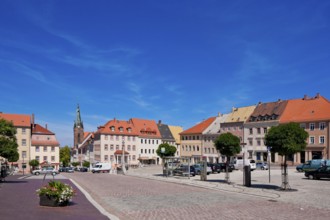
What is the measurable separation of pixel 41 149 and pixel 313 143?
59.9 meters

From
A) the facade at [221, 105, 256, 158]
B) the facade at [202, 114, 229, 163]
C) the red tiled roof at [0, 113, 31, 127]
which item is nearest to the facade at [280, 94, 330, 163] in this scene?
the facade at [221, 105, 256, 158]

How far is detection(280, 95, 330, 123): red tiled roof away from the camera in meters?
64.9

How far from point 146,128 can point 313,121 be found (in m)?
49.5

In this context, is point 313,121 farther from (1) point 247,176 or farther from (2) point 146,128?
(2) point 146,128

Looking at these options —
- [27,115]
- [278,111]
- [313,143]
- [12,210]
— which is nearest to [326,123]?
[313,143]

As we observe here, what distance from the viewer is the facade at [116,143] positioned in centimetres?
9431

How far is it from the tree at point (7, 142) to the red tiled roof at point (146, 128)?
70083 mm

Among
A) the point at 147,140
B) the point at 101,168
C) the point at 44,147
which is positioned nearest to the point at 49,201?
the point at 101,168

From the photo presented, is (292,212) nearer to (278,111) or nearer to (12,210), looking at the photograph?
(12,210)

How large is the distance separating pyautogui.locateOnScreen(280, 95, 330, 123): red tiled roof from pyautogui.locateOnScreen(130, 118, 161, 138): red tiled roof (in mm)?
41537

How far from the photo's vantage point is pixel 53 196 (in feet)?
47.1

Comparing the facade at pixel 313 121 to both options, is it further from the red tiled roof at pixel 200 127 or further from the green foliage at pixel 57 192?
the green foliage at pixel 57 192

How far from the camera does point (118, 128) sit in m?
97.2

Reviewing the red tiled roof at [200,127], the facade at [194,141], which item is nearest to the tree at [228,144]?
the facade at [194,141]
